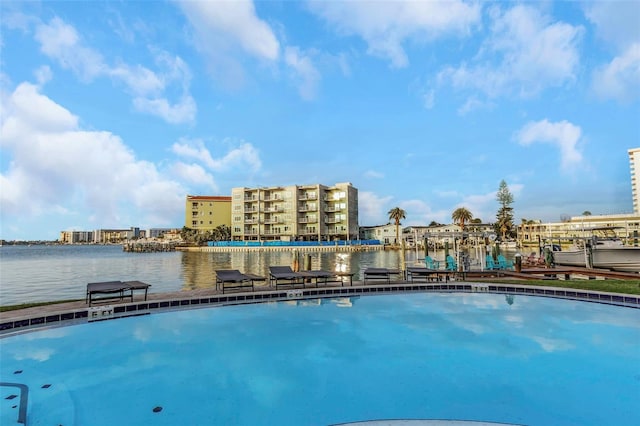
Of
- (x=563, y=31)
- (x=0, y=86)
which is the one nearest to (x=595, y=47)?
(x=563, y=31)

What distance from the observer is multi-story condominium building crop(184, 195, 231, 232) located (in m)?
98.8

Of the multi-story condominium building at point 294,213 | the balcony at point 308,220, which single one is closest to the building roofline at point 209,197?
the multi-story condominium building at point 294,213

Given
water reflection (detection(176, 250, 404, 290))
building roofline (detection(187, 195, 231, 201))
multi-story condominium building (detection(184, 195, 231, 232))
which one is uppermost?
building roofline (detection(187, 195, 231, 201))

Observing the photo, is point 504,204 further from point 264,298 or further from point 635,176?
point 264,298

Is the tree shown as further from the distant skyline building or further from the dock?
the dock

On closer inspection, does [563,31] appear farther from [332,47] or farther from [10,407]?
[10,407]

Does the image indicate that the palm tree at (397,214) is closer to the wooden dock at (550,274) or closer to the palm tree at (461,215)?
the palm tree at (461,215)

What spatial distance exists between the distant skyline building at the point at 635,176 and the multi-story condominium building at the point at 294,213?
57.7 metres

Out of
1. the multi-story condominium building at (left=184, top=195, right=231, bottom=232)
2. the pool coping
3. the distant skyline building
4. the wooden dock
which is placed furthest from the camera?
the multi-story condominium building at (left=184, top=195, right=231, bottom=232)

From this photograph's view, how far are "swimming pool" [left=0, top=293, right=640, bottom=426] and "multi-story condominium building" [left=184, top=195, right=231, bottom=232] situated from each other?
9448 centimetres

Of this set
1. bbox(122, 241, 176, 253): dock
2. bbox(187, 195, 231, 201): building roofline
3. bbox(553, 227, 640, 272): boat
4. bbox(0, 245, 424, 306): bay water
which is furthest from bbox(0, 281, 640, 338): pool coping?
bbox(187, 195, 231, 201): building roofline

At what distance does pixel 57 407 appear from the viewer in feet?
15.9

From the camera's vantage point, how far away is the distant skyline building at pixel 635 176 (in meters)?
64.9

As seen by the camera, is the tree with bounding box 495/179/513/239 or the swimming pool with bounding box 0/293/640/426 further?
the tree with bounding box 495/179/513/239
